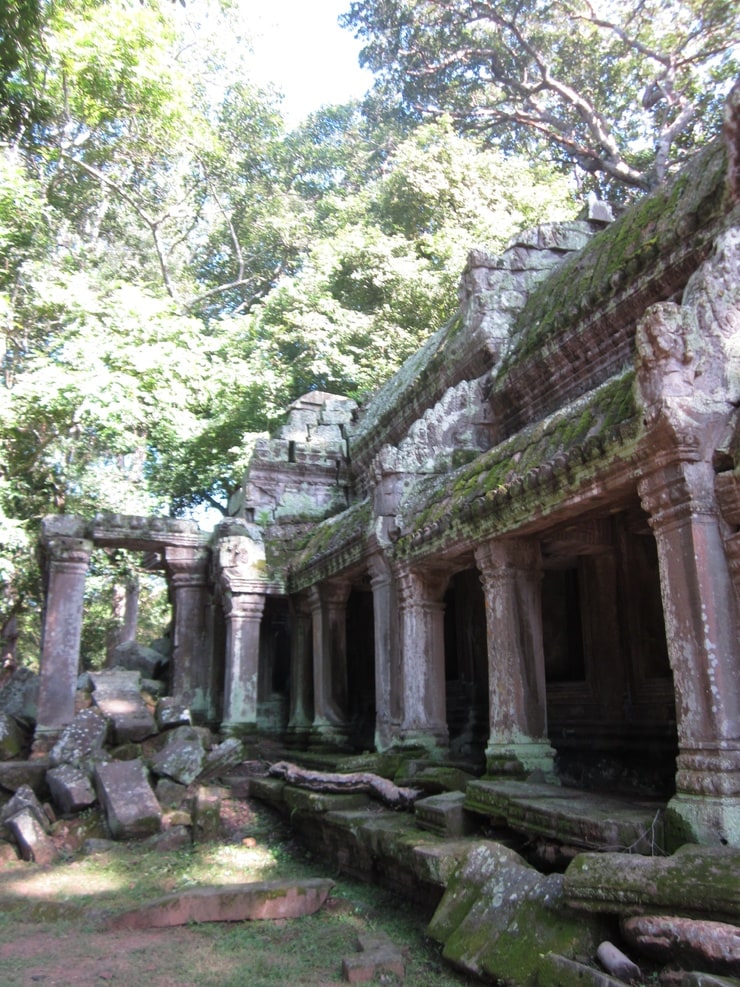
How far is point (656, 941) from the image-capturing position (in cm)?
334

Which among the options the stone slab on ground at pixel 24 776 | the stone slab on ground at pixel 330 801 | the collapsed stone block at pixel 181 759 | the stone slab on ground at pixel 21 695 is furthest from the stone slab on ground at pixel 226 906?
the stone slab on ground at pixel 21 695

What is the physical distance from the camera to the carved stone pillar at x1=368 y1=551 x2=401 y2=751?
7.81m

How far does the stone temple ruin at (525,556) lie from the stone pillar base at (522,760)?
2 cm

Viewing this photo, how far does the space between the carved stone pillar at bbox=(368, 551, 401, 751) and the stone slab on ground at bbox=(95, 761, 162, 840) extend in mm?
2294

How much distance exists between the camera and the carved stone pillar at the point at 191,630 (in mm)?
12094

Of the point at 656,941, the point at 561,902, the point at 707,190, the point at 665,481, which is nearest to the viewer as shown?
the point at 656,941

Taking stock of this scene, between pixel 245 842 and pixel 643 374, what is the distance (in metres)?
5.73

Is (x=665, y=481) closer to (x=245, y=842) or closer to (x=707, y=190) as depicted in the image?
(x=707, y=190)

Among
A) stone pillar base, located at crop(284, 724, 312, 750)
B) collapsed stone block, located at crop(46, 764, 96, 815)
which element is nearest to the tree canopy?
collapsed stone block, located at crop(46, 764, 96, 815)

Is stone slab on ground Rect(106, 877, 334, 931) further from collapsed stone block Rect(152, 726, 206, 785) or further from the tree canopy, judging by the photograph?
the tree canopy

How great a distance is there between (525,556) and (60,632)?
722cm

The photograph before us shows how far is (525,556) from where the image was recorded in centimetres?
629

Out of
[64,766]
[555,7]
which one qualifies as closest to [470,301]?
[64,766]

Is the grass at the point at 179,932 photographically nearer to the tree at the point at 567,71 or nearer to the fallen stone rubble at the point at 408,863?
the fallen stone rubble at the point at 408,863
